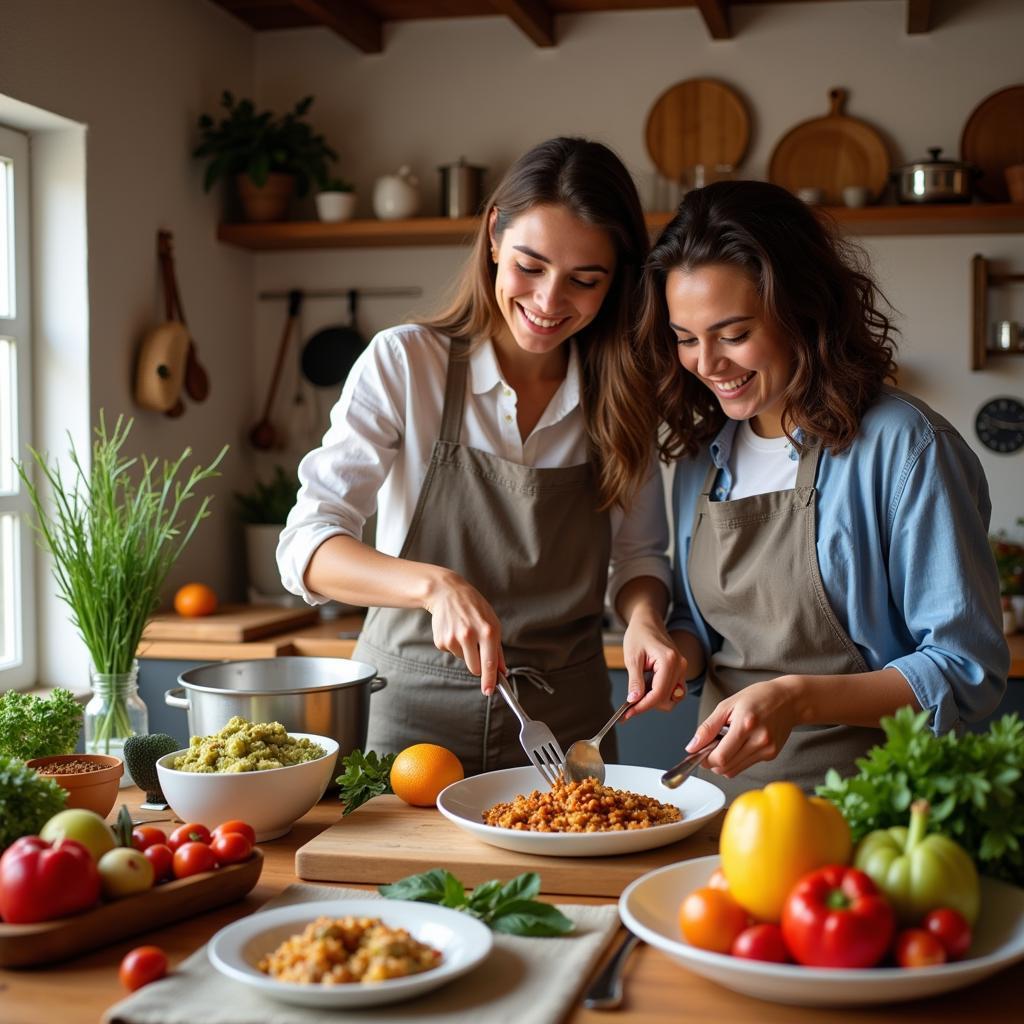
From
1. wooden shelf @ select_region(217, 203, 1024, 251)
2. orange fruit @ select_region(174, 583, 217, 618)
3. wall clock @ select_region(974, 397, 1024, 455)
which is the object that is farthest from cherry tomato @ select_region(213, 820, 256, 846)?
wall clock @ select_region(974, 397, 1024, 455)

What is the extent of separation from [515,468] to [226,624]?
1.55 meters

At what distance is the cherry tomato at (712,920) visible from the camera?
106 centimetres

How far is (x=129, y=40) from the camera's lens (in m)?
3.27

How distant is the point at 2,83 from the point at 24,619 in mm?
1293

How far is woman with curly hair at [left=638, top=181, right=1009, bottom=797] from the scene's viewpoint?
1.60 metres

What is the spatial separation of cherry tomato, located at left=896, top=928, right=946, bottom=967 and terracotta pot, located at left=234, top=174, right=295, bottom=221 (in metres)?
3.19

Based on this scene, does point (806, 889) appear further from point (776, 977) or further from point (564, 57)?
point (564, 57)

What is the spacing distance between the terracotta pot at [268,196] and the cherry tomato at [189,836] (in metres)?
2.73

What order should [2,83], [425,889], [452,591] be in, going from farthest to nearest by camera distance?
[2,83] → [452,591] → [425,889]

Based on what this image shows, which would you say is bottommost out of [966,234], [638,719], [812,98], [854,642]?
[638,719]

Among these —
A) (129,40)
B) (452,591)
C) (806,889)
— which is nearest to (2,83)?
(129,40)

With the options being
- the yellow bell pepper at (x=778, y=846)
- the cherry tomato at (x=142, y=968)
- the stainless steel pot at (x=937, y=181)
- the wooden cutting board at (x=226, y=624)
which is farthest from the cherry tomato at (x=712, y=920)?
the stainless steel pot at (x=937, y=181)

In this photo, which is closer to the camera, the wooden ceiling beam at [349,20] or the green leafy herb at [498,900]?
the green leafy herb at [498,900]

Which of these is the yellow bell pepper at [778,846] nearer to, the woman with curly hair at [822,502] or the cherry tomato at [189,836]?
the woman with curly hair at [822,502]
